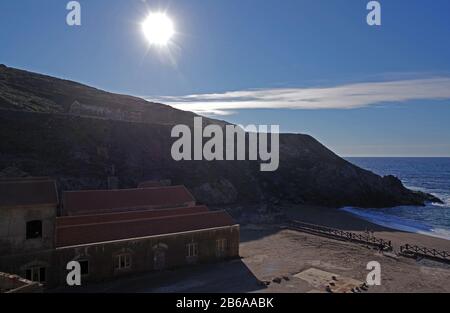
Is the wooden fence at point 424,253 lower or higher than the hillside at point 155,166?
lower

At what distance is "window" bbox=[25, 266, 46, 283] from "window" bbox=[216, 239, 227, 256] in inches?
478

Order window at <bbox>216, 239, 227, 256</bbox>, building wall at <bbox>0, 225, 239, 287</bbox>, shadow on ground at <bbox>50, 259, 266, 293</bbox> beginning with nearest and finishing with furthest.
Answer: building wall at <bbox>0, 225, 239, 287</bbox>, shadow on ground at <bbox>50, 259, 266, 293</bbox>, window at <bbox>216, 239, 227, 256</bbox>

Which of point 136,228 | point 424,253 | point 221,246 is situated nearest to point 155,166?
point 221,246

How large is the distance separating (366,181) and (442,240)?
101ft

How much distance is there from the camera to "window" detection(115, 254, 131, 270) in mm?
24203

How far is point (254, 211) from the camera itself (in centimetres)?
4956

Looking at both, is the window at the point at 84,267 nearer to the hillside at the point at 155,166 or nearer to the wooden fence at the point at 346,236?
the wooden fence at the point at 346,236

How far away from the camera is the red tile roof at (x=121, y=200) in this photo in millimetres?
31234

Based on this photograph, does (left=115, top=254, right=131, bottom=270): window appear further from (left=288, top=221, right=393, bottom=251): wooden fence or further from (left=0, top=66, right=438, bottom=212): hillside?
(left=0, top=66, right=438, bottom=212): hillside

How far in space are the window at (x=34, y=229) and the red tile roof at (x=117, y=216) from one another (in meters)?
3.55

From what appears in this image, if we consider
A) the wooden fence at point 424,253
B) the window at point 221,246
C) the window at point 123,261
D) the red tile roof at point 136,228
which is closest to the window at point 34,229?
the red tile roof at point 136,228

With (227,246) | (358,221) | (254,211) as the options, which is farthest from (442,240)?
(227,246)

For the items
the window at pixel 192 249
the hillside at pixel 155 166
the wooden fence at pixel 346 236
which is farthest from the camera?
the hillside at pixel 155 166

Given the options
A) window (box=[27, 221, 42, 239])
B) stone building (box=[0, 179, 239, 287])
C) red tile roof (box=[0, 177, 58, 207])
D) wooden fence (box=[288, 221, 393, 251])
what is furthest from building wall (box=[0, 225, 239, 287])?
wooden fence (box=[288, 221, 393, 251])
